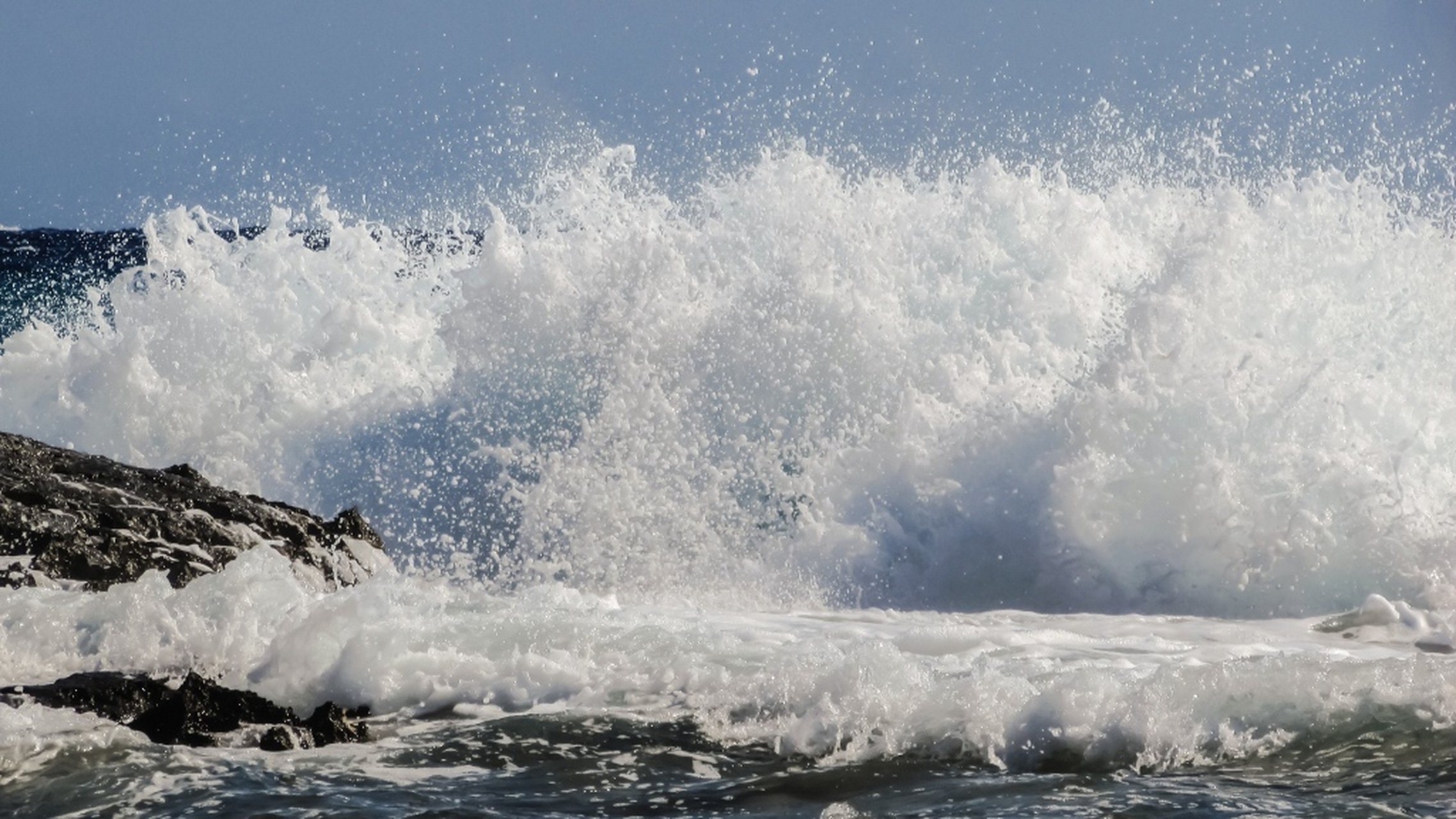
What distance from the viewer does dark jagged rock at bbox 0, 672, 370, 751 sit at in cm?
470

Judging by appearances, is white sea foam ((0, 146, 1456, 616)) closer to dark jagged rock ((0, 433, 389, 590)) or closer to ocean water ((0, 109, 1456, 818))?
ocean water ((0, 109, 1456, 818))

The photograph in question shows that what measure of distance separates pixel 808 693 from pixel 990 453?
174 inches

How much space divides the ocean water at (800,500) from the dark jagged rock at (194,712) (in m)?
0.10

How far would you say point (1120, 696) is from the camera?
4852mm

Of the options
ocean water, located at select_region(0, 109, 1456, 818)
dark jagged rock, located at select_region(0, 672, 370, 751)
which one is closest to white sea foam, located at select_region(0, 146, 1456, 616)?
ocean water, located at select_region(0, 109, 1456, 818)

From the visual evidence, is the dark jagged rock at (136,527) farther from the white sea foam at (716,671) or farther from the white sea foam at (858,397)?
the white sea foam at (858,397)

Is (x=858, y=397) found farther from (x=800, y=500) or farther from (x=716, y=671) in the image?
(x=716, y=671)

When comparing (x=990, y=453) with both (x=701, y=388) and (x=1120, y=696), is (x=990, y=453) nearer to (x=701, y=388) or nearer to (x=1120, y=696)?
(x=701, y=388)

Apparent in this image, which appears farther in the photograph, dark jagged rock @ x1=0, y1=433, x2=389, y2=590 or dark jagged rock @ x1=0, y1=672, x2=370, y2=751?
dark jagged rock @ x1=0, y1=433, x2=389, y2=590

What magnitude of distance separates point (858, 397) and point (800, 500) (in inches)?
43.6

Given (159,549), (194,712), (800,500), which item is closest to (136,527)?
(159,549)

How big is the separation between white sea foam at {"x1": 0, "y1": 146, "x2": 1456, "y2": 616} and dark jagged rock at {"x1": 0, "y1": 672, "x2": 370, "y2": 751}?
3.03 metres

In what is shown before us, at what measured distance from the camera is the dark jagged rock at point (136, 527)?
6.27 m

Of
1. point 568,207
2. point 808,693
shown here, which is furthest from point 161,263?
point 808,693
